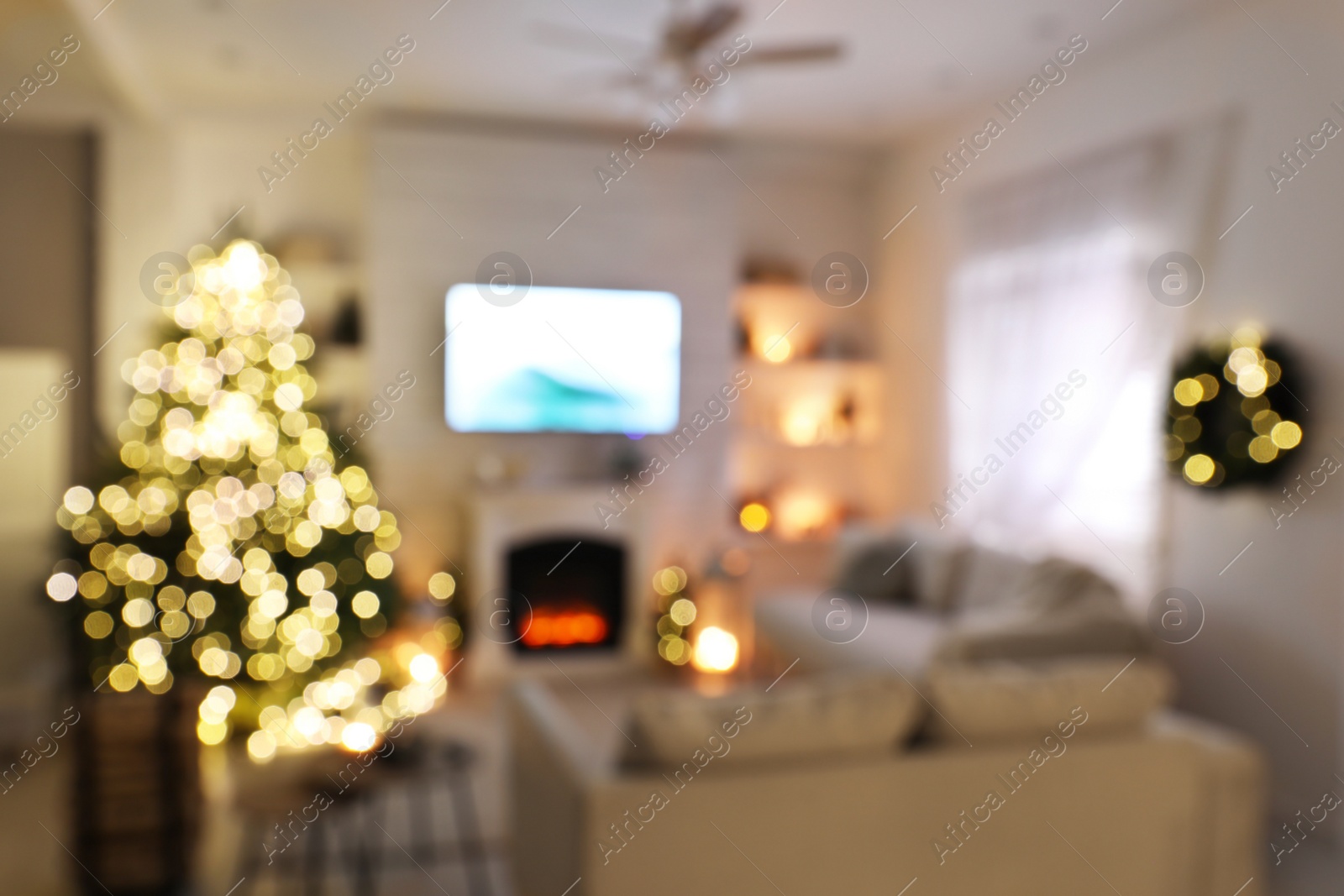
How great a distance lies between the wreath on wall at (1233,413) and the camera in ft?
10.9

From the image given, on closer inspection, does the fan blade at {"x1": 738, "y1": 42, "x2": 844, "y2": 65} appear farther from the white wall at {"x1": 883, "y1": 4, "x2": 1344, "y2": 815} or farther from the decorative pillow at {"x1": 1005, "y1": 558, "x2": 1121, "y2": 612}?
the decorative pillow at {"x1": 1005, "y1": 558, "x2": 1121, "y2": 612}

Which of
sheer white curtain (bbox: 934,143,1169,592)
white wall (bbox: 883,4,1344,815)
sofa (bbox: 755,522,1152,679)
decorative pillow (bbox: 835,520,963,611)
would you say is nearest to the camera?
white wall (bbox: 883,4,1344,815)

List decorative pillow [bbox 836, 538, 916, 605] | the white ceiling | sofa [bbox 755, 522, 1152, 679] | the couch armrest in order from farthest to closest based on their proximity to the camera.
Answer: decorative pillow [bbox 836, 538, 916, 605]
the white ceiling
sofa [bbox 755, 522, 1152, 679]
the couch armrest

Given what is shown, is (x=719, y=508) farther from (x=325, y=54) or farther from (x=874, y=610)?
(x=325, y=54)

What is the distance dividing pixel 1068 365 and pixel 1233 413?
A: 0.97 metres

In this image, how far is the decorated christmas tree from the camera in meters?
3.72

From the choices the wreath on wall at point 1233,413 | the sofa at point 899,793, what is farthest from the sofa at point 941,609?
the sofa at point 899,793

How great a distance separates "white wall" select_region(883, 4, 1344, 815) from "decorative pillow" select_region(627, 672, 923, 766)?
210 centimetres

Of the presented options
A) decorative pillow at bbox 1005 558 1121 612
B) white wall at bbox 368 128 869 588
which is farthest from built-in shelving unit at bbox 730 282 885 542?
decorative pillow at bbox 1005 558 1121 612

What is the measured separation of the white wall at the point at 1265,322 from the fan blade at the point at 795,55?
1.32 metres

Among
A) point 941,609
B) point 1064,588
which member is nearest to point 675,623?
point 941,609

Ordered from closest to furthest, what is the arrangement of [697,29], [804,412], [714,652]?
[697,29]
[714,652]
[804,412]

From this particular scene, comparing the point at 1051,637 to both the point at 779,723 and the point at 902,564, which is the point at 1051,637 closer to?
the point at 902,564

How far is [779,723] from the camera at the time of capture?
1973 mm
